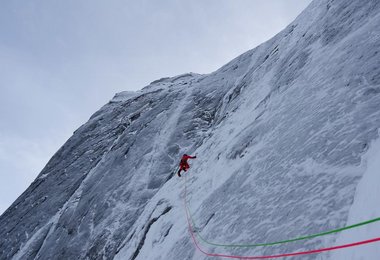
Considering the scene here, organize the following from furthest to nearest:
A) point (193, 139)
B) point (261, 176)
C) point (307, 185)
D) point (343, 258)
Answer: point (193, 139) → point (261, 176) → point (307, 185) → point (343, 258)

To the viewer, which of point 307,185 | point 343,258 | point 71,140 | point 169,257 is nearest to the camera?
point 343,258

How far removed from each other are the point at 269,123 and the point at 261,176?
2.28 meters

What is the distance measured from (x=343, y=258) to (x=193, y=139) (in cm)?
1449

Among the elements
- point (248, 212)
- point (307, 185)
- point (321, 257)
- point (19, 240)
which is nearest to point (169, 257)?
point (248, 212)

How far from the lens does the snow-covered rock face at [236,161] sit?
737 cm

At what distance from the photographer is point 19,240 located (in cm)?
2250

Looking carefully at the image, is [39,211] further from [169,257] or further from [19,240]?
[169,257]

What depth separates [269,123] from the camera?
10977 mm

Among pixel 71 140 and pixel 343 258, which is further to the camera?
pixel 71 140

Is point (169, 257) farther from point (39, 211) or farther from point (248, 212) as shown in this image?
point (39, 211)

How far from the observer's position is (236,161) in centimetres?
1124

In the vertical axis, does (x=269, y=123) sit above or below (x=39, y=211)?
below

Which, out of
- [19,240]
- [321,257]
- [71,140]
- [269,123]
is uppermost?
[71,140]

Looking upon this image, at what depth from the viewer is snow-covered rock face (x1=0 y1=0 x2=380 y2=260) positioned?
24.2 ft
